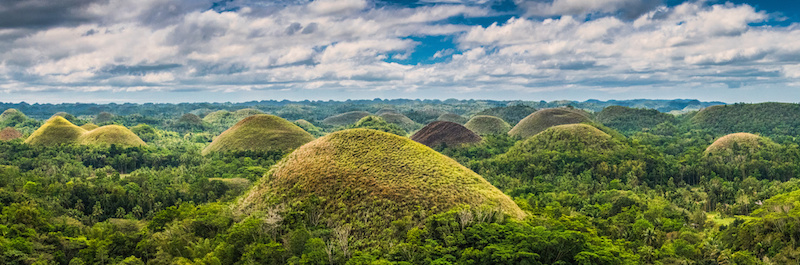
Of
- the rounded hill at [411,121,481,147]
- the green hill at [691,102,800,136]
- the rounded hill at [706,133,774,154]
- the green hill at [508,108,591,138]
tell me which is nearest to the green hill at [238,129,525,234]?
the rounded hill at [411,121,481,147]

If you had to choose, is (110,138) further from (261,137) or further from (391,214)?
(391,214)

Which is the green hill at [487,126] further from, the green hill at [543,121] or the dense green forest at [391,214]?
the dense green forest at [391,214]

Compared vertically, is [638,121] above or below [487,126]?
above

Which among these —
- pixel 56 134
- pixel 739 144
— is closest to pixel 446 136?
pixel 739 144

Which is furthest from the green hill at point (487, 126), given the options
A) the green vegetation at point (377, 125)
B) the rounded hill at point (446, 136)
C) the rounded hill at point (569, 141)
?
the rounded hill at point (569, 141)

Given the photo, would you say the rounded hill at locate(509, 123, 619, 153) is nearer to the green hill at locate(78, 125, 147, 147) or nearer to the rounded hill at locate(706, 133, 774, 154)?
the rounded hill at locate(706, 133, 774, 154)

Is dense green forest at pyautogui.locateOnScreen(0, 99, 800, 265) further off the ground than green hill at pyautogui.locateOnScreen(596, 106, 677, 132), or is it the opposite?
green hill at pyautogui.locateOnScreen(596, 106, 677, 132)
